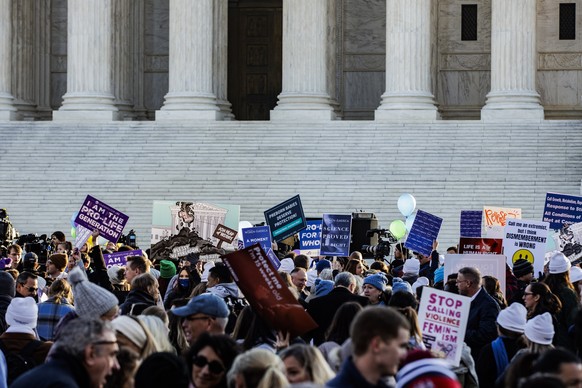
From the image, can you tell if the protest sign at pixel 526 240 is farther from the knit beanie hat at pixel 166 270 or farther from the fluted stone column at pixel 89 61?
the fluted stone column at pixel 89 61

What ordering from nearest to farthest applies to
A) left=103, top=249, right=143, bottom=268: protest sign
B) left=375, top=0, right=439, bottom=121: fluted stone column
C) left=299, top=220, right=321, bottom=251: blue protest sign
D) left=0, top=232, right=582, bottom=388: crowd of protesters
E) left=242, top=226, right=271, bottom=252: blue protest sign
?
left=0, top=232, right=582, bottom=388: crowd of protesters, left=103, top=249, right=143, bottom=268: protest sign, left=242, top=226, right=271, bottom=252: blue protest sign, left=299, top=220, right=321, bottom=251: blue protest sign, left=375, top=0, right=439, bottom=121: fluted stone column

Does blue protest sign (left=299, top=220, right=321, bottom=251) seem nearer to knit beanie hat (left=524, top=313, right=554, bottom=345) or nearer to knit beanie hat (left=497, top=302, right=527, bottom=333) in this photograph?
knit beanie hat (left=497, top=302, right=527, bottom=333)

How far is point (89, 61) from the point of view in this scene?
49.2m

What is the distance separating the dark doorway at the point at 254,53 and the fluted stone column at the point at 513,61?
40.5ft

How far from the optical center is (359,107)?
5534 centimetres

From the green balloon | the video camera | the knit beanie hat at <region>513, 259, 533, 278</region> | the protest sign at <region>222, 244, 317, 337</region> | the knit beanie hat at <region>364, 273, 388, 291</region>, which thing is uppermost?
the protest sign at <region>222, 244, 317, 337</region>

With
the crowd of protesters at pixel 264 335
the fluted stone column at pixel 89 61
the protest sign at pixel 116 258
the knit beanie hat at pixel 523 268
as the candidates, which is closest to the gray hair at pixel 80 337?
the crowd of protesters at pixel 264 335

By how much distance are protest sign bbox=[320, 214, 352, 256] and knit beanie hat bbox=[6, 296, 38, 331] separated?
11617mm

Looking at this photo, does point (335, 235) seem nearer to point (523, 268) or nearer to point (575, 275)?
point (523, 268)

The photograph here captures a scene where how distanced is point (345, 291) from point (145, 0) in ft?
141

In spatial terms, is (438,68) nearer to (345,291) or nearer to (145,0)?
(145,0)

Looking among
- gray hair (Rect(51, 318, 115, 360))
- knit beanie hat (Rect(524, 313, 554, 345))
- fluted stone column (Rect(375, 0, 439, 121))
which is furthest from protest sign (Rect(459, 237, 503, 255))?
fluted stone column (Rect(375, 0, 439, 121))

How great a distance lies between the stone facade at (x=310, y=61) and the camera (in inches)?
1866

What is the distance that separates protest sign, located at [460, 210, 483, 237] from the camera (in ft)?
90.0
